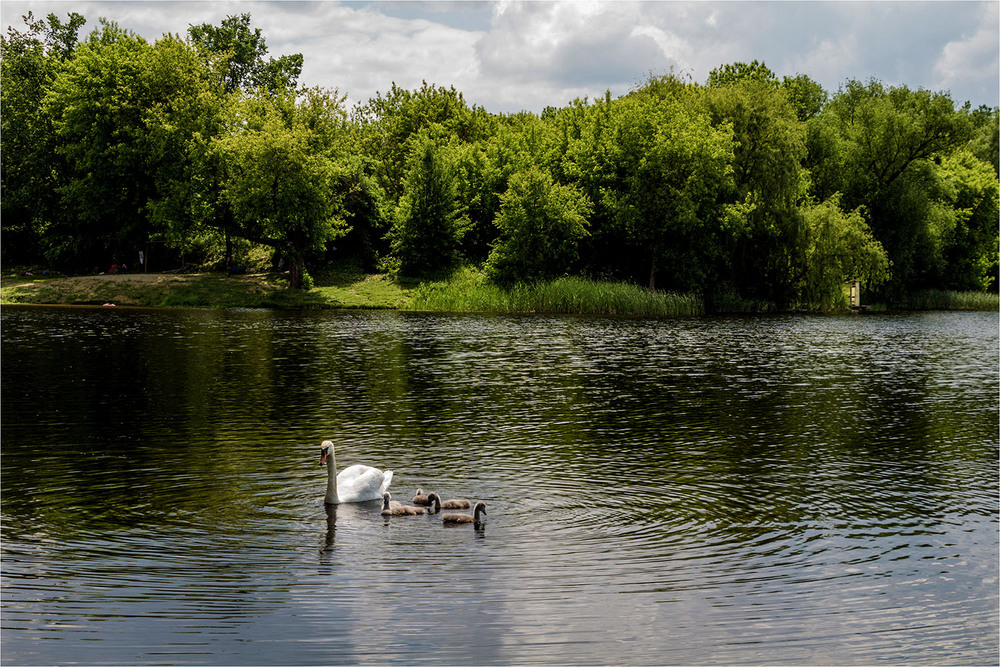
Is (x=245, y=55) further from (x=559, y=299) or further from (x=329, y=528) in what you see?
(x=329, y=528)

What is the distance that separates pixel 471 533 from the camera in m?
13.3

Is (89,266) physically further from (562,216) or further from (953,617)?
(953,617)

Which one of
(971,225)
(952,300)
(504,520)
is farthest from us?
(971,225)

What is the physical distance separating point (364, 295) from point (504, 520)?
67125 mm

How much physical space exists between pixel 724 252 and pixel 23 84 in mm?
68627

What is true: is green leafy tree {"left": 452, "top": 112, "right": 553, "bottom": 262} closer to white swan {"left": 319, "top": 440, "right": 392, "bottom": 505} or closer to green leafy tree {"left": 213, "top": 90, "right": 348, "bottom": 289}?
green leafy tree {"left": 213, "top": 90, "right": 348, "bottom": 289}

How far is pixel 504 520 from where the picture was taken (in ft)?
45.9

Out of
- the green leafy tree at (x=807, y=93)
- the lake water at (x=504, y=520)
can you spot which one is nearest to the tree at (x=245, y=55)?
the green leafy tree at (x=807, y=93)

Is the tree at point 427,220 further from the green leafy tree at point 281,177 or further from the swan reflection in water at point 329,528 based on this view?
the swan reflection in water at point 329,528

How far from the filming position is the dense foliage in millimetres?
76812

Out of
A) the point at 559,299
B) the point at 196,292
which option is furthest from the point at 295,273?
the point at 559,299

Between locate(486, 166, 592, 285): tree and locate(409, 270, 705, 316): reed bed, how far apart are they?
2730 millimetres

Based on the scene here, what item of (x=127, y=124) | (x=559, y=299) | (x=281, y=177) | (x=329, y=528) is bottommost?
(x=329, y=528)

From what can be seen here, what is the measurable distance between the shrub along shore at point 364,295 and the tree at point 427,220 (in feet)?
11.6
